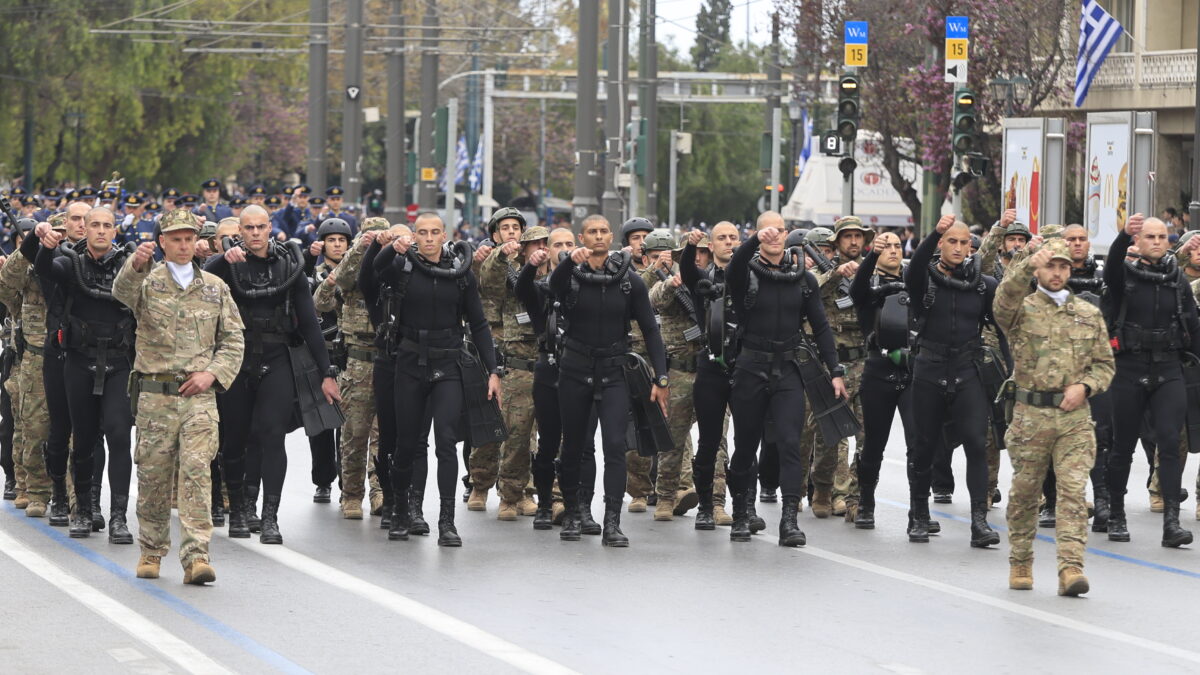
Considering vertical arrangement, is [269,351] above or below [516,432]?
above

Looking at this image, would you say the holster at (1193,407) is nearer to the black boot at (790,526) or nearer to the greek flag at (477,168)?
the black boot at (790,526)

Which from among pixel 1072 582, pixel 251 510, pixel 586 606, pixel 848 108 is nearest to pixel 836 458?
pixel 1072 582

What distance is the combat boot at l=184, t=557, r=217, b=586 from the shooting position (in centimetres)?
1099

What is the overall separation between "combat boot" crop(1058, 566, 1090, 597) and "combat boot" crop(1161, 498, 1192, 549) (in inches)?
85.3

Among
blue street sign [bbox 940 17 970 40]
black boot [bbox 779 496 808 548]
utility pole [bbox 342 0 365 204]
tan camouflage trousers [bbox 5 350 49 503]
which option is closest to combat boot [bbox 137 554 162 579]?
tan camouflage trousers [bbox 5 350 49 503]

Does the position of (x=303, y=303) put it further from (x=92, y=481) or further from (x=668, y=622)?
(x=668, y=622)

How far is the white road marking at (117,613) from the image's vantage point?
360 inches

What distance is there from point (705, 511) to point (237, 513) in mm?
2940

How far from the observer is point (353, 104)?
38094 millimetres

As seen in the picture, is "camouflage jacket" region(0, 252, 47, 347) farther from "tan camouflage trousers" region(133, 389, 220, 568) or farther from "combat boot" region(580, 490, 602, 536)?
"combat boot" region(580, 490, 602, 536)

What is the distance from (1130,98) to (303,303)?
28.3 m

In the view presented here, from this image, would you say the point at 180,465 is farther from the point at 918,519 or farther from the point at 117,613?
the point at 918,519

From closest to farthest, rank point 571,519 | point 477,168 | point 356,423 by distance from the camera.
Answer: point 571,519 → point 356,423 → point 477,168

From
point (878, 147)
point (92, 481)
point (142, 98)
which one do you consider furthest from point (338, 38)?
point (92, 481)
